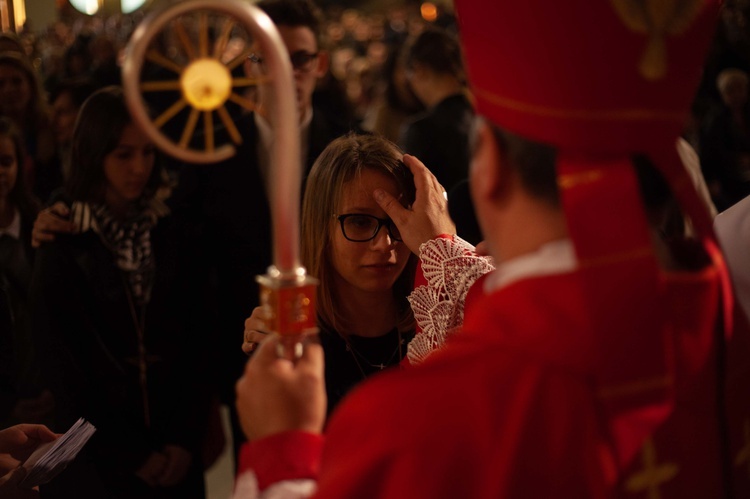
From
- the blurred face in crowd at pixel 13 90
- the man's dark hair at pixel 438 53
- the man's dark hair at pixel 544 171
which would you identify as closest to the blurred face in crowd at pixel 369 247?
the man's dark hair at pixel 544 171

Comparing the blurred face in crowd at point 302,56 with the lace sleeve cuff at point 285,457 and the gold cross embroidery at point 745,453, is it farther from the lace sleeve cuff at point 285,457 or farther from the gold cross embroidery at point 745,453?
the gold cross embroidery at point 745,453

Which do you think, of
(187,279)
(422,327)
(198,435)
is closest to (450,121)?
(187,279)

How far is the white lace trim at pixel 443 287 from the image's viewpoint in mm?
1809

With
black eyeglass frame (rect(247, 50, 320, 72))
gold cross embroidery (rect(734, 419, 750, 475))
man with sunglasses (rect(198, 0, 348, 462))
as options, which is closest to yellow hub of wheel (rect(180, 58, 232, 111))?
gold cross embroidery (rect(734, 419, 750, 475))

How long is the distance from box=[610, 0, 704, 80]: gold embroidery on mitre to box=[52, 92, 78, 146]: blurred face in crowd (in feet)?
11.6

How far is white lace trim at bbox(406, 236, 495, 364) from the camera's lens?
1.81m

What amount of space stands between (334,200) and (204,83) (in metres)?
1.15

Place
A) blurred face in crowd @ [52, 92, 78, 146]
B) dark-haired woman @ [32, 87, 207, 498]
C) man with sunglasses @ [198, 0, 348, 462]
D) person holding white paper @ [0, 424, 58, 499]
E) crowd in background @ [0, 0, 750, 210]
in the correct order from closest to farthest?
person holding white paper @ [0, 424, 58, 499], dark-haired woman @ [32, 87, 207, 498], man with sunglasses @ [198, 0, 348, 462], blurred face in crowd @ [52, 92, 78, 146], crowd in background @ [0, 0, 750, 210]

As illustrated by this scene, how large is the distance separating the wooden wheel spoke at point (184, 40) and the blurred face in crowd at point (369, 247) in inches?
43.5

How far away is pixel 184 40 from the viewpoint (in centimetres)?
103

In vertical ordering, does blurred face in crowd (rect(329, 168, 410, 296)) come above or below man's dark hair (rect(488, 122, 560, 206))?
below

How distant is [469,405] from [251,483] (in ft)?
1.08

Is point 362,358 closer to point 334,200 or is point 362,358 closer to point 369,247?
point 369,247

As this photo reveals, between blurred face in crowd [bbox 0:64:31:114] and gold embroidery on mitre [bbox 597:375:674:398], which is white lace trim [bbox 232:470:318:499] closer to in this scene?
gold embroidery on mitre [bbox 597:375:674:398]
